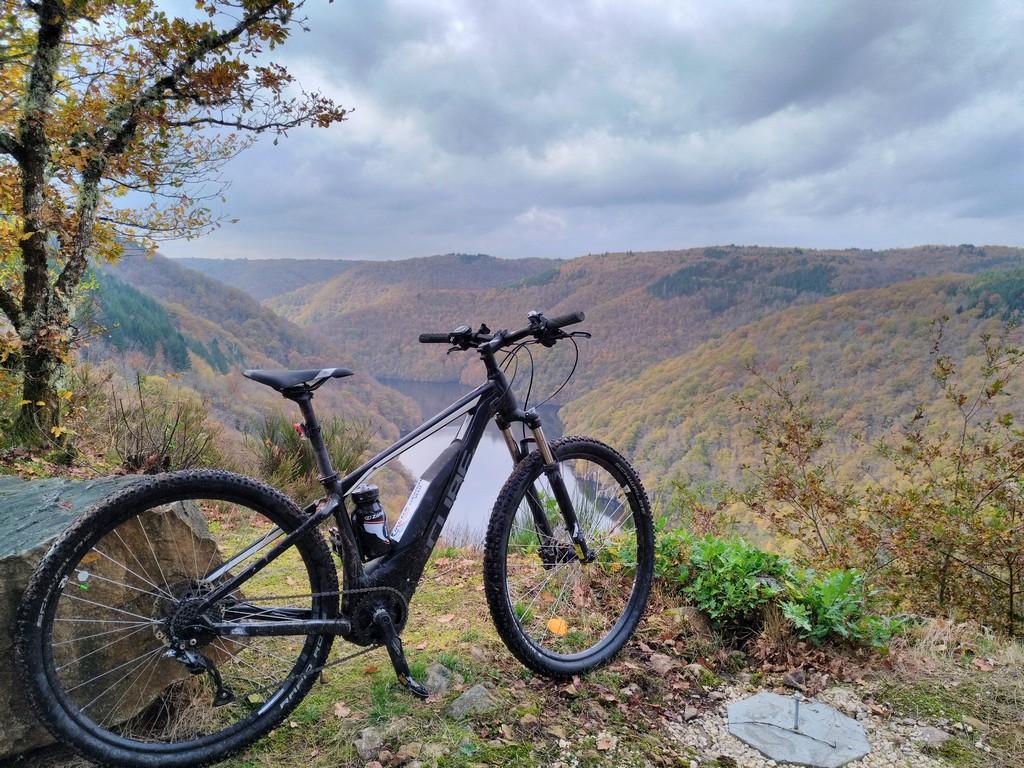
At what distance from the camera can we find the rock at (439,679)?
7.93ft

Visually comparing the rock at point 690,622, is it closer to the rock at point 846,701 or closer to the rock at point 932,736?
the rock at point 846,701

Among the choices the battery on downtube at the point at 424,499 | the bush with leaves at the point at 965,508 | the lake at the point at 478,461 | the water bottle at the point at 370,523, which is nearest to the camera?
the water bottle at the point at 370,523

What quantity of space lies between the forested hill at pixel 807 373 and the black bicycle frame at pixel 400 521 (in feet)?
41.6

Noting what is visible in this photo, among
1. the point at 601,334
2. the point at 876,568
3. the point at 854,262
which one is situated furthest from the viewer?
the point at 854,262

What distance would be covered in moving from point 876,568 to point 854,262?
229 feet

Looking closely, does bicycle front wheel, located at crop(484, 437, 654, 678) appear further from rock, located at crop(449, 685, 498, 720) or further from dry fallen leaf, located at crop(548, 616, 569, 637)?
rock, located at crop(449, 685, 498, 720)

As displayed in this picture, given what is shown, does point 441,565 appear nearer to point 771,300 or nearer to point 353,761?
point 353,761

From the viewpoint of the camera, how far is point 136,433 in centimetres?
532

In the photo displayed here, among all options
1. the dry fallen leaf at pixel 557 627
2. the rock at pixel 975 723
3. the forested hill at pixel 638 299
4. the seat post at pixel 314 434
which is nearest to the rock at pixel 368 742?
the seat post at pixel 314 434

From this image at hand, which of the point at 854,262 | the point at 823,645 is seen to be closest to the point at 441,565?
the point at 823,645

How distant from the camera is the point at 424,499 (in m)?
2.33

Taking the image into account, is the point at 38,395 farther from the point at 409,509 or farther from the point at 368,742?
the point at 368,742

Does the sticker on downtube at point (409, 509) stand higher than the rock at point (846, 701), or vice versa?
the sticker on downtube at point (409, 509)

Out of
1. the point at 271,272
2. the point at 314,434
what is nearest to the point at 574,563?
the point at 314,434
